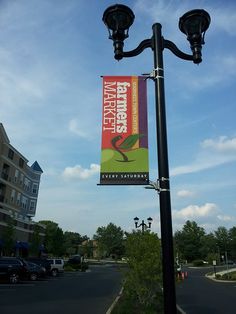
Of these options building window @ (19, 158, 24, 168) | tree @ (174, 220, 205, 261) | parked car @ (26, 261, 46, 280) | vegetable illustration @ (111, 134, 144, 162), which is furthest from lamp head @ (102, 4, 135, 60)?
tree @ (174, 220, 205, 261)

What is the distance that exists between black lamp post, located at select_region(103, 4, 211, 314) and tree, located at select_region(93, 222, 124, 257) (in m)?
154

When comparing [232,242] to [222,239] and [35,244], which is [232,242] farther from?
[35,244]

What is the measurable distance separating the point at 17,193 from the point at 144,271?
5364 cm

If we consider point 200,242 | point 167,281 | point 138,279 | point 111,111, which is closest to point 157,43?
point 111,111

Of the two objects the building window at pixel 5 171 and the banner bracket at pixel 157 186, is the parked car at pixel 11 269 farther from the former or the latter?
the building window at pixel 5 171

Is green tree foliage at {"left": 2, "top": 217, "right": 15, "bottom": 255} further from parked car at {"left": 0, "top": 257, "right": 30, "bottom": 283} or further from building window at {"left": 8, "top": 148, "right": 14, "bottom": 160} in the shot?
parked car at {"left": 0, "top": 257, "right": 30, "bottom": 283}

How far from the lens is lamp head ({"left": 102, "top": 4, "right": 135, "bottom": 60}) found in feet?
20.1

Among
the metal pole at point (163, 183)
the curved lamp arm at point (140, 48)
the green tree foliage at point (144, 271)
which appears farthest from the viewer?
the green tree foliage at point (144, 271)

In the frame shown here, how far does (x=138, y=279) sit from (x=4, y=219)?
151 feet

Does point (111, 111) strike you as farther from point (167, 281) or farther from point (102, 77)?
point (167, 281)

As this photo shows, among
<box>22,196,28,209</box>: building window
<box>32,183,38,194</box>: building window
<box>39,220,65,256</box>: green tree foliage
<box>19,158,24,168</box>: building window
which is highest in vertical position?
Answer: <box>19,158,24,168</box>: building window

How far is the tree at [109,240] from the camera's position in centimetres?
15838

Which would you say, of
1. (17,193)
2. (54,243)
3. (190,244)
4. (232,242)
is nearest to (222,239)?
(232,242)

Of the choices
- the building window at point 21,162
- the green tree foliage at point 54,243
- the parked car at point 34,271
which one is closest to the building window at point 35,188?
the green tree foliage at point 54,243
